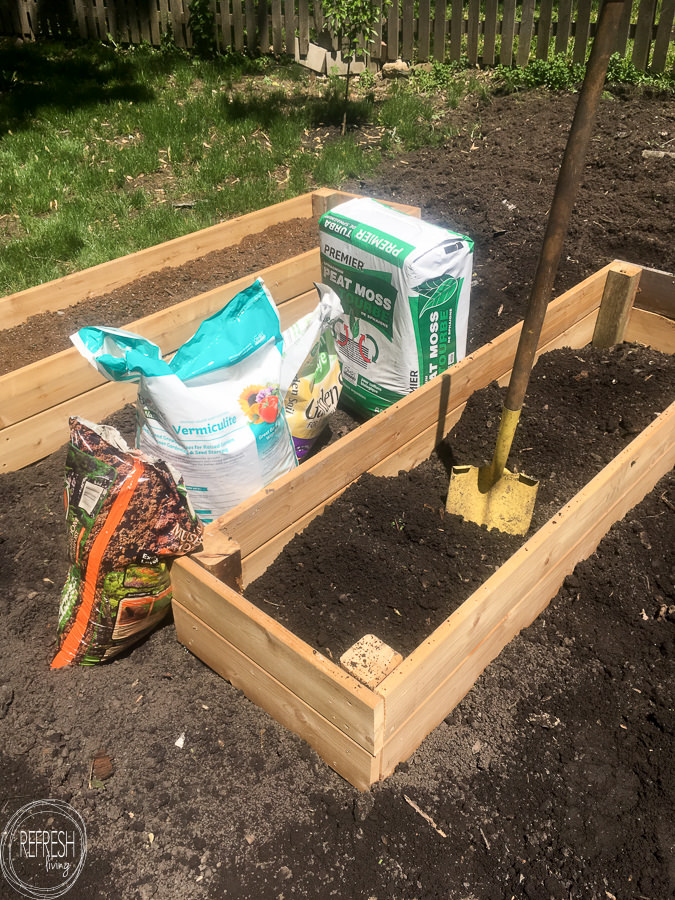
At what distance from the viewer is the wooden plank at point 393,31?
732 cm

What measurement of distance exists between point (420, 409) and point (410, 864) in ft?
5.32

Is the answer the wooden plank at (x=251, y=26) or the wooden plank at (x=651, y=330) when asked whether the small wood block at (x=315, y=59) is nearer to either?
the wooden plank at (x=251, y=26)

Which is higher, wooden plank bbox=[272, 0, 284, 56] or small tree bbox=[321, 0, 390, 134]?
small tree bbox=[321, 0, 390, 134]

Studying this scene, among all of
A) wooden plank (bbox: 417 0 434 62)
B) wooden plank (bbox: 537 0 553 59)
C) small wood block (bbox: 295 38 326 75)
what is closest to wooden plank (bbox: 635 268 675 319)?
wooden plank (bbox: 537 0 553 59)

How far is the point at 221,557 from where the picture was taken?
2.13 metres

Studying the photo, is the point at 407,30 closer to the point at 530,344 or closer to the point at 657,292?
the point at 657,292

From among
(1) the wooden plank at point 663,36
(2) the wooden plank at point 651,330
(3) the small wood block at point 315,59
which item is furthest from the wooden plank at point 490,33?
(2) the wooden plank at point 651,330

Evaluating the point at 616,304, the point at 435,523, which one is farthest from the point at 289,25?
the point at 435,523

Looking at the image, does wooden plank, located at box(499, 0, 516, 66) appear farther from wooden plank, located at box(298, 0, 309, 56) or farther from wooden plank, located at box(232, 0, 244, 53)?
wooden plank, located at box(232, 0, 244, 53)

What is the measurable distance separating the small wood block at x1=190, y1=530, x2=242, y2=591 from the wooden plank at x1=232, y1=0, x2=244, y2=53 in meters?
7.64

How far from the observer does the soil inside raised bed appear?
89.8 inches

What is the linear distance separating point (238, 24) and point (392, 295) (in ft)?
21.9

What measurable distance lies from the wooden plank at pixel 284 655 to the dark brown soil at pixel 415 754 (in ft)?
0.77

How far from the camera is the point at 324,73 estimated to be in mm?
7676
